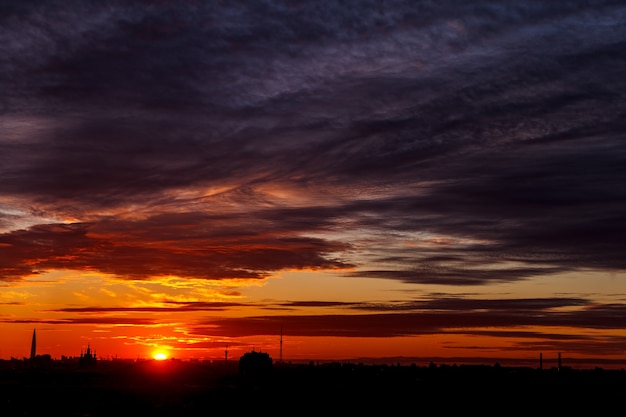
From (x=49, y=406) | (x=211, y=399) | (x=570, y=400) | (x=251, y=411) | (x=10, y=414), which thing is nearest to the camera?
(x=10, y=414)

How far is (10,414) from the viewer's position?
83438 mm

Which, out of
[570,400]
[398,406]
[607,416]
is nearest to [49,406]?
[398,406]

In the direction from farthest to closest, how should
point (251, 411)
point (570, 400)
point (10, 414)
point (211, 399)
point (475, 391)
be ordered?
point (475, 391)
point (570, 400)
point (211, 399)
point (251, 411)
point (10, 414)

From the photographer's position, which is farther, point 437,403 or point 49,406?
point 437,403

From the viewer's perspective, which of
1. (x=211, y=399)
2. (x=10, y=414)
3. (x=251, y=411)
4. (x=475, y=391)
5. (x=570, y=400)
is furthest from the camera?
(x=475, y=391)

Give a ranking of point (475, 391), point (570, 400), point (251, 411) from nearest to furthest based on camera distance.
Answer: point (251, 411) → point (570, 400) → point (475, 391)

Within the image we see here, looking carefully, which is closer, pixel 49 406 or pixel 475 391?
pixel 49 406

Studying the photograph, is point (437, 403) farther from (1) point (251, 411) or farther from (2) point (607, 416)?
(1) point (251, 411)

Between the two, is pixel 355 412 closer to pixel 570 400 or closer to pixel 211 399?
pixel 211 399

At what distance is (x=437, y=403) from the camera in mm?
110625

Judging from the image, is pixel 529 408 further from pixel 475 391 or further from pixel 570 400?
pixel 475 391

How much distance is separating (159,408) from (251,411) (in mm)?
12554

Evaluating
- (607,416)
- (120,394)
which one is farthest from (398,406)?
(120,394)

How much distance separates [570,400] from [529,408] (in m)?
19.8
